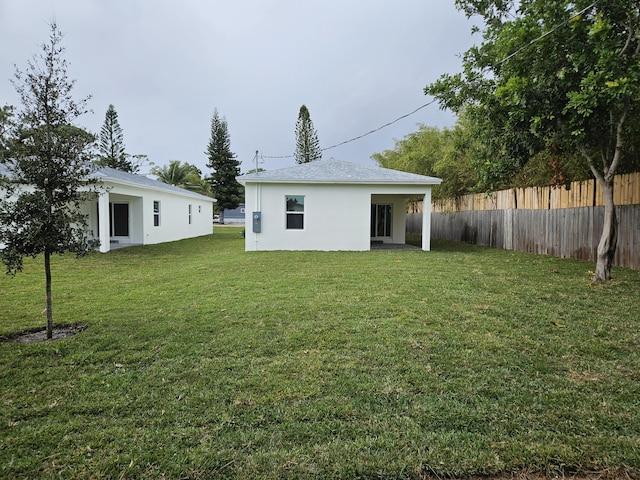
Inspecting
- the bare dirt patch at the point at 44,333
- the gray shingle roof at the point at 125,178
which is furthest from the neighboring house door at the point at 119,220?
the bare dirt patch at the point at 44,333

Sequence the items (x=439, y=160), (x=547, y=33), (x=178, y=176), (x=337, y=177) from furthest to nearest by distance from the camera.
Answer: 1. (x=178, y=176)
2. (x=439, y=160)
3. (x=337, y=177)
4. (x=547, y=33)

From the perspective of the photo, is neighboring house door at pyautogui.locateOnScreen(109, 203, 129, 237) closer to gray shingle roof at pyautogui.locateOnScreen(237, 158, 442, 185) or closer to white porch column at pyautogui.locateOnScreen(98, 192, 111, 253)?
white porch column at pyautogui.locateOnScreen(98, 192, 111, 253)

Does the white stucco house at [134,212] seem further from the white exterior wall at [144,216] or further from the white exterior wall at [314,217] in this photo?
the white exterior wall at [314,217]

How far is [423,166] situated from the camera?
1820 centimetres

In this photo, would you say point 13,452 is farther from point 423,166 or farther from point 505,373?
point 423,166

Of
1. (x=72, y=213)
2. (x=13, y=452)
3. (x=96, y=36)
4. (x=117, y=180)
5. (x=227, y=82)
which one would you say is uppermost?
(x=227, y=82)

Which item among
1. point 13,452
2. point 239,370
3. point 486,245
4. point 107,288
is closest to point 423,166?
point 486,245

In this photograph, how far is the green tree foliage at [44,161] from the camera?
13.3 feet

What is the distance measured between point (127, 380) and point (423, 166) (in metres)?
17.3

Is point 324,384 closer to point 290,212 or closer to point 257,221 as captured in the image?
point 257,221

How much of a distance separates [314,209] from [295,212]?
69cm

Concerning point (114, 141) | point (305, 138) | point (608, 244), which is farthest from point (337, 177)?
point (114, 141)

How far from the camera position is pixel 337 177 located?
12562mm

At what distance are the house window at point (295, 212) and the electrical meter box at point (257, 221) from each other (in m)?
1.00
